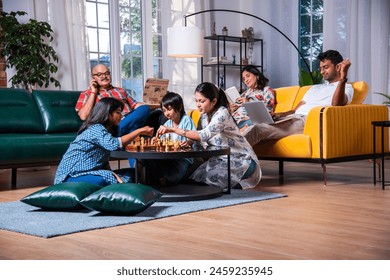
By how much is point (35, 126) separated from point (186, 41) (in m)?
1.89

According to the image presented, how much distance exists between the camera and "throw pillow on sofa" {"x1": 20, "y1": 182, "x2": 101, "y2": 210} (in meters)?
3.27

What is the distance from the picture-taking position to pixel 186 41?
6230 millimetres

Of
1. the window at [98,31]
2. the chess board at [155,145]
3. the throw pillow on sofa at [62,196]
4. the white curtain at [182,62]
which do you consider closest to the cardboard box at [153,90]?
the window at [98,31]

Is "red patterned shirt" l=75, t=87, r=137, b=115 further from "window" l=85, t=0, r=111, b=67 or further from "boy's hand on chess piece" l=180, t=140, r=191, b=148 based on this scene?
"window" l=85, t=0, r=111, b=67

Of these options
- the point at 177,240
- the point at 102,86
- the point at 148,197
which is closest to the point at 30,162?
the point at 102,86

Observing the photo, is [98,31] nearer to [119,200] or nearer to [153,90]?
[153,90]

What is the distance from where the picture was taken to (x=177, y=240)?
2.67m

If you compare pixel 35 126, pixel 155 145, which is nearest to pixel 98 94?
pixel 35 126

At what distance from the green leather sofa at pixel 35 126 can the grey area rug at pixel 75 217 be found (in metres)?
0.76

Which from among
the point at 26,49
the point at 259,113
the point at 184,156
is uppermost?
the point at 26,49

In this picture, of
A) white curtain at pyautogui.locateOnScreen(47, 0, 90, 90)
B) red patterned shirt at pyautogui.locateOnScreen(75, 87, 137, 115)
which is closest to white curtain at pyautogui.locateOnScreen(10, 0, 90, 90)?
white curtain at pyautogui.locateOnScreen(47, 0, 90, 90)
